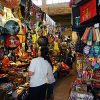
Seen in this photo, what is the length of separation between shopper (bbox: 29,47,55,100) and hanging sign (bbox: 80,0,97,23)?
1.10 m

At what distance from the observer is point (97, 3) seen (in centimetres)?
421

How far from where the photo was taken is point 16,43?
5.61 metres

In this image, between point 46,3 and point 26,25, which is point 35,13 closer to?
point 26,25

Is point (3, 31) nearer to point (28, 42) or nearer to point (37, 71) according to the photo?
point (37, 71)

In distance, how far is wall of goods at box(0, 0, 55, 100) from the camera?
208 inches

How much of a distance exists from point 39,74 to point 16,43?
1403mm

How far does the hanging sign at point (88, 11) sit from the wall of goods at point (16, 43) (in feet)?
5.26

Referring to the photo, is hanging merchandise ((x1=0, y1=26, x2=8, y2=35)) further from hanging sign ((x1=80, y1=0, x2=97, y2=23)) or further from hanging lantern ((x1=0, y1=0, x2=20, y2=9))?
hanging sign ((x1=80, y1=0, x2=97, y2=23))

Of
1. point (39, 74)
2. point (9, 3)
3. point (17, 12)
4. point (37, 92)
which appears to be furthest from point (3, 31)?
point (37, 92)

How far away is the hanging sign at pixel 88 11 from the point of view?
428cm

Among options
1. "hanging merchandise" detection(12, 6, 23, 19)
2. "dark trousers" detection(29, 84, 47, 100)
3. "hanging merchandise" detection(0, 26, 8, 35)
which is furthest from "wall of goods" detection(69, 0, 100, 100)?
"hanging merchandise" detection(12, 6, 23, 19)

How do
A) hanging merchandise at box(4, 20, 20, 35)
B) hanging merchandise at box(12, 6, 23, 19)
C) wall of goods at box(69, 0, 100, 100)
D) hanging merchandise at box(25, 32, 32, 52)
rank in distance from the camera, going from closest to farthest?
1. wall of goods at box(69, 0, 100, 100)
2. hanging merchandise at box(4, 20, 20, 35)
3. hanging merchandise at box(12, 6, 23, 19)
4. hanging merchandise at box(25, 32, 32, 52)

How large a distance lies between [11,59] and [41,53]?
2244mm

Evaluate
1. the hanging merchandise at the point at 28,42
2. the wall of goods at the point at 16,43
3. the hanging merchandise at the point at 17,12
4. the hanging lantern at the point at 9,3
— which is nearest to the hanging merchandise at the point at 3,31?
the wall of goods at the point at 16,43
